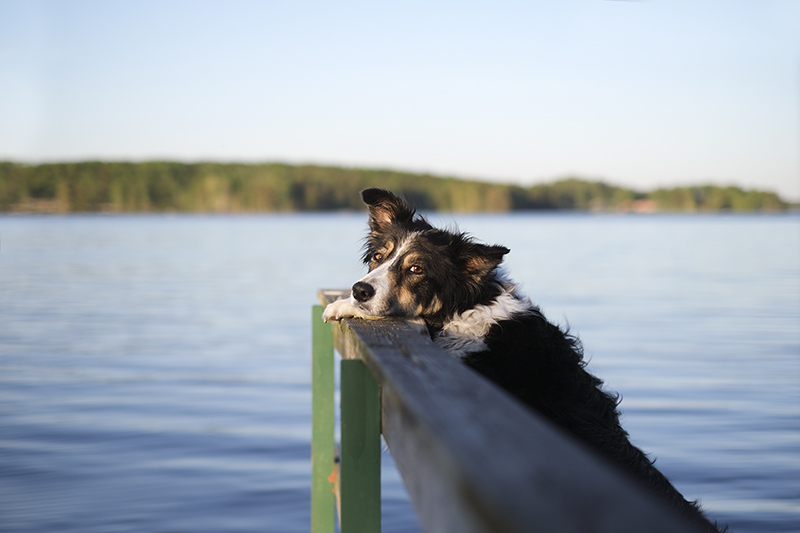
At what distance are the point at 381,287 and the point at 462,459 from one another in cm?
242

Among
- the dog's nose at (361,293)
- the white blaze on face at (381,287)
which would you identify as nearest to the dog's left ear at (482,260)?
the white blaze on face at (381,287)

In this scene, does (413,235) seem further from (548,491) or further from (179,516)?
(179,516)

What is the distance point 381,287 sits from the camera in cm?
347

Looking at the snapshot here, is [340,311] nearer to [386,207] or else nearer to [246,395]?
[386,207]

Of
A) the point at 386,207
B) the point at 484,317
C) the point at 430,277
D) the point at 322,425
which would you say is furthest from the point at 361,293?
the point at 322,425

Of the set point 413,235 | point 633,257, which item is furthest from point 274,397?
point 633,257

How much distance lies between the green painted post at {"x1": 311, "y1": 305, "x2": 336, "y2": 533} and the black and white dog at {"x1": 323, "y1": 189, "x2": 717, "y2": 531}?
777 mm

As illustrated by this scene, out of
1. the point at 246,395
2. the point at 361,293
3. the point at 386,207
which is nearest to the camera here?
the point at 361,293

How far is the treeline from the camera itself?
327 feet

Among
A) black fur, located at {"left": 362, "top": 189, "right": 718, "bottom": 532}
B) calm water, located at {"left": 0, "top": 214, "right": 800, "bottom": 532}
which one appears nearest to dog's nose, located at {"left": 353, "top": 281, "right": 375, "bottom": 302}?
black fur, located at {"left": 362, "top": 189, "right": 718, "bottom": 532}

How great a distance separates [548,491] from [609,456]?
1.55 metres

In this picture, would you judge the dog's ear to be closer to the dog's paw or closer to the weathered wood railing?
the dog's paw

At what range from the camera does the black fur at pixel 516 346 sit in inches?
96.0

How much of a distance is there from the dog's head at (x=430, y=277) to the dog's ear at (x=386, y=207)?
32 centimetres
